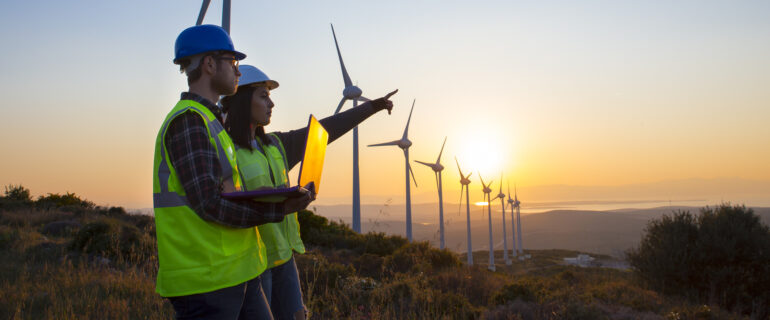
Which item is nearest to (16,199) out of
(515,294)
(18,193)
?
(18,193)

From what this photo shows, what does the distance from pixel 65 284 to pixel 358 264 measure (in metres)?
6.74

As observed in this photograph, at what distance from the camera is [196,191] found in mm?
1780

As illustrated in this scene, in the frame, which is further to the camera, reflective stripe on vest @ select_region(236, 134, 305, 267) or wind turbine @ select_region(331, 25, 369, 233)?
wind turbine @ select_region(331, 25, 369, 233)

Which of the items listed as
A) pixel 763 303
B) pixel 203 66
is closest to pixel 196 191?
pixel 203 66

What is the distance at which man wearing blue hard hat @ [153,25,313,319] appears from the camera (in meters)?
1.79

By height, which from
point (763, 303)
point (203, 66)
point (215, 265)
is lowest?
point (763, 303)

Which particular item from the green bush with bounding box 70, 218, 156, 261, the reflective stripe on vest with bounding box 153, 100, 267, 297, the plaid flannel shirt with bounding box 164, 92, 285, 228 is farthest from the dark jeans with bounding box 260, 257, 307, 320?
the green bush with bounding box 70, 218, 156, 261

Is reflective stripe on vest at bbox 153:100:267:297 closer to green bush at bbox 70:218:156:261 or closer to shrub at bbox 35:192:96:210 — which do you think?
green bush at bbox 70:218:156:261

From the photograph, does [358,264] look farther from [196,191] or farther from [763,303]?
[763,303]

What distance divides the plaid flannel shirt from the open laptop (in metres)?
0.05

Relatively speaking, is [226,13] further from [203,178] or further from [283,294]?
[203,178]

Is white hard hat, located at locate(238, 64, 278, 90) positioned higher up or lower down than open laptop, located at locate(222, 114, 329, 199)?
higher up

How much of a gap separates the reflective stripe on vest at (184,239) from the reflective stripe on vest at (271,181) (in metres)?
0.45

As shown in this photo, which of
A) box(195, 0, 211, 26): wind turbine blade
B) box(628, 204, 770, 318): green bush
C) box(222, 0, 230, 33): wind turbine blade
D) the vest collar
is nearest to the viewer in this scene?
the vest collar
